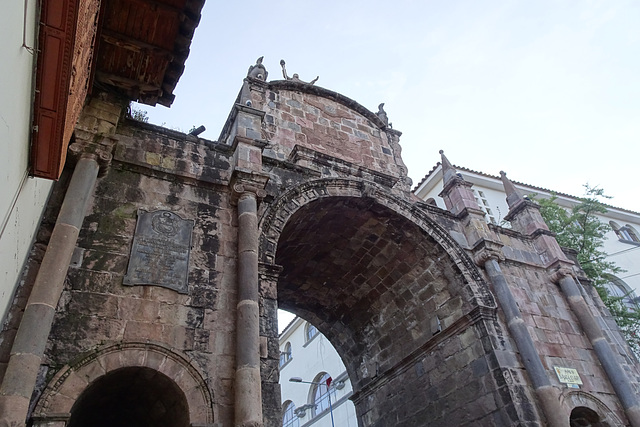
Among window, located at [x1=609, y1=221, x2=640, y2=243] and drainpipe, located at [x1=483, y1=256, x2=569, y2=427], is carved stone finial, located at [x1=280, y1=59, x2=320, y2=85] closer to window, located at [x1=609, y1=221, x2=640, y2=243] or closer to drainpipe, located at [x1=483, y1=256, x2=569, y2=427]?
drainpipe, located at [x1=483, y1=256, x2=569, y2=427]

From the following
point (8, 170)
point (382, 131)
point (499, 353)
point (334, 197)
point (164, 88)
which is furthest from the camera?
point (382, 131)

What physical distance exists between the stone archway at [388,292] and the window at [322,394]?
343 inches

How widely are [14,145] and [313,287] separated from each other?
829cm

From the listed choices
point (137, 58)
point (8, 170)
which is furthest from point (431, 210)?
point (8, 170)

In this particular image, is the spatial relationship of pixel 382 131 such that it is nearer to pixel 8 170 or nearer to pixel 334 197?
pixel 334 197

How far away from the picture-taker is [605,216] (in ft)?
85.4

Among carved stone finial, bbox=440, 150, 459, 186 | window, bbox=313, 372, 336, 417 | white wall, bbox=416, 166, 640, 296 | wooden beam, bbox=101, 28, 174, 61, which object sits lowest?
wooden beam, bbox=101, 28, 174, 61

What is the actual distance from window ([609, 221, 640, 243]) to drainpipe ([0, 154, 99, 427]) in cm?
2710

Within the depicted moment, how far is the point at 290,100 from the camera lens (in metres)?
11.2

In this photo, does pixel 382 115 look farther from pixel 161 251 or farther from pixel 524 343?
pixel 161 251

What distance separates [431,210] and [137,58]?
Result: 21.8 ft

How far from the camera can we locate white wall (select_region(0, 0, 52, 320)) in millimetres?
3223

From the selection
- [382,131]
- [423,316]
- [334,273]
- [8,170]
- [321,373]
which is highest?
[382,131]

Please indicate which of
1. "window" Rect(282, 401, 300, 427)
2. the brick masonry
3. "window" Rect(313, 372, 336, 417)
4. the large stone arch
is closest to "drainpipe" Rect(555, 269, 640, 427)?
the brick masonry
